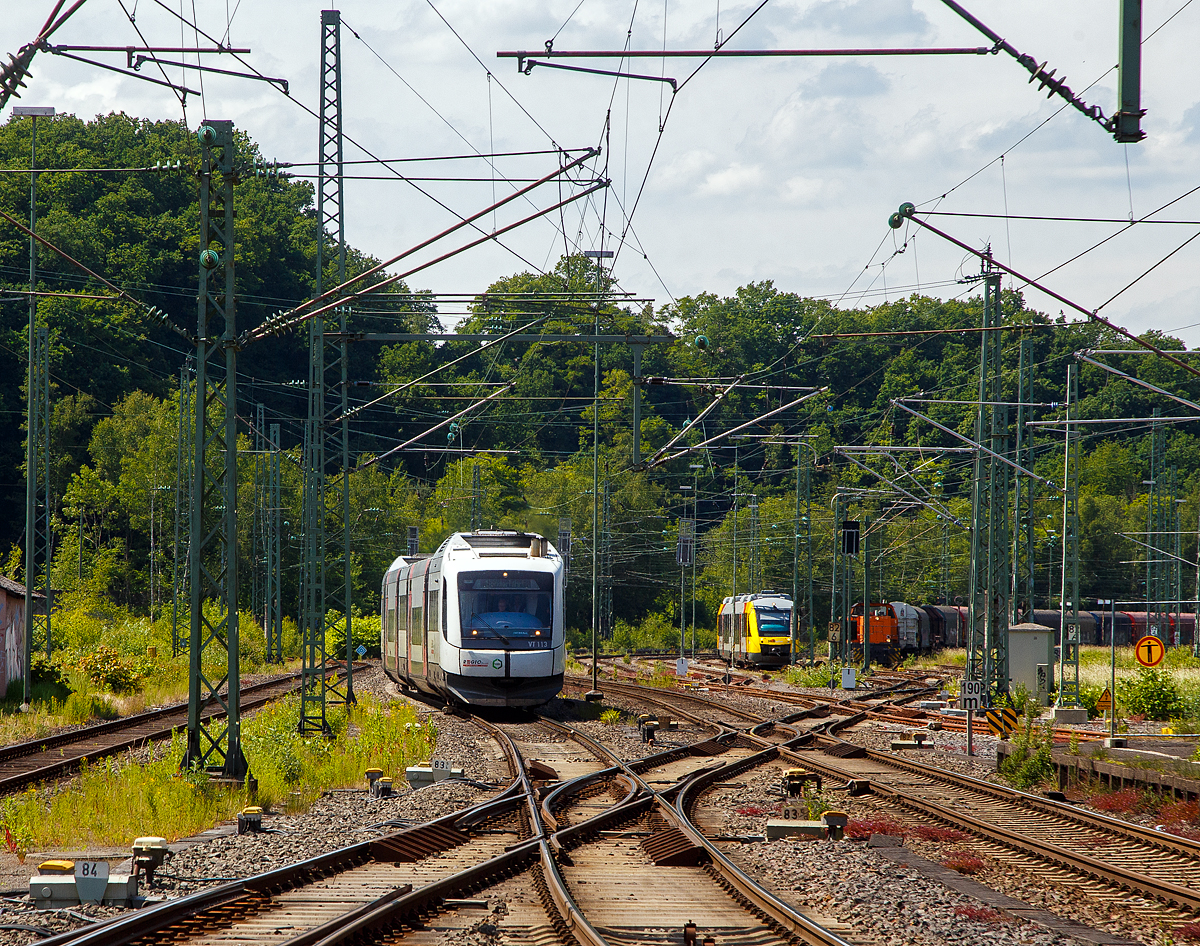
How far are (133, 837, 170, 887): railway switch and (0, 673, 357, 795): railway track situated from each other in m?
6.19

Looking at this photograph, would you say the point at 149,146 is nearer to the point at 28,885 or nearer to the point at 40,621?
the point at 40,621

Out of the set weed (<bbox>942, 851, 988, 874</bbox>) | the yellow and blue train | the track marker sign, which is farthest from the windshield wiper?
the yellow and blue train

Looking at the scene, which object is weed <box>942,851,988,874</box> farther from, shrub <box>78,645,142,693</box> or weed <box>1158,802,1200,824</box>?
shrub <box>78,645,142,693</box>

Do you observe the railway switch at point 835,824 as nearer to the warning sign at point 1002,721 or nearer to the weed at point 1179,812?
the weed at point 1179,812

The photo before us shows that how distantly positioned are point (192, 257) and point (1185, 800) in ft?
223

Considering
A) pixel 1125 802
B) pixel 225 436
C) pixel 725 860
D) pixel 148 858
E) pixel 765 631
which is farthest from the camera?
pixel 765 631

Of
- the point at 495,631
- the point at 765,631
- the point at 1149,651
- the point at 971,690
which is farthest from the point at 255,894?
the point at 765,631

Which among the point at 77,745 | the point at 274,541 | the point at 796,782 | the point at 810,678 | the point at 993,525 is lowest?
the point at 810,678

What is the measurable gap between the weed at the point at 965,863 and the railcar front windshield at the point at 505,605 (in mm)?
13702

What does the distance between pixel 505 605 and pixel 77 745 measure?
791 centimetres

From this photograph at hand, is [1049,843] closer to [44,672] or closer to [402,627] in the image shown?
[402,627]

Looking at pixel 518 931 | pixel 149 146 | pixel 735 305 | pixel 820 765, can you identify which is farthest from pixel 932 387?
pixel 518 931

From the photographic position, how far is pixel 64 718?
25.5 m

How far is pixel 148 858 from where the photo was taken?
9422 millimetres
